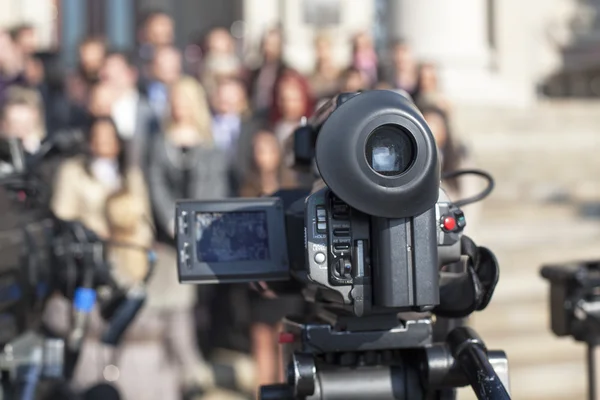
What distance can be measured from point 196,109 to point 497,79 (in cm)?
403

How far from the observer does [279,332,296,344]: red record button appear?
2559mm

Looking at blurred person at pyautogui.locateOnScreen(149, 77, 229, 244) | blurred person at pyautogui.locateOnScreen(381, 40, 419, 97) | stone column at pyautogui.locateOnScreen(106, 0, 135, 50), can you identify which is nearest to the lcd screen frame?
blurred person at pyautogui.locateOnScreen(149, 77, 229, 244)

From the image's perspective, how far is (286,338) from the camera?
258 cm

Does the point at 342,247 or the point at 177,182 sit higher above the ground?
the point at 342,247

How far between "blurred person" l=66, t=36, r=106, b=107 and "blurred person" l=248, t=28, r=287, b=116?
3.34ft

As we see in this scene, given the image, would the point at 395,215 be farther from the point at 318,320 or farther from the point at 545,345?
the point at 545,345

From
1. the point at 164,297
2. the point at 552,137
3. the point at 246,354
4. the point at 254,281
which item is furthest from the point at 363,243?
the point at 552,137

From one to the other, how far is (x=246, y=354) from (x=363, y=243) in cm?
384

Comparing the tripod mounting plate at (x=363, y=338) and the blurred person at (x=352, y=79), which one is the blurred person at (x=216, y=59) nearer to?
the blurred person at (x=352, y=79)

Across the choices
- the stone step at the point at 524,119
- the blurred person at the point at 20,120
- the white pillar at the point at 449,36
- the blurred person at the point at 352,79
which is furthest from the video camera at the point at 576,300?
the white pillar at the point at 449,36

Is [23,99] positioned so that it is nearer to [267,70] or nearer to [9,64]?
[9,64]

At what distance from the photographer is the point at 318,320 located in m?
2.57

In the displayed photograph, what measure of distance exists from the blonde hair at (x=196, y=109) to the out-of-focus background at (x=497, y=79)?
18cm

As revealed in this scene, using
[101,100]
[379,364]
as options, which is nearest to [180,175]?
[101,100]
